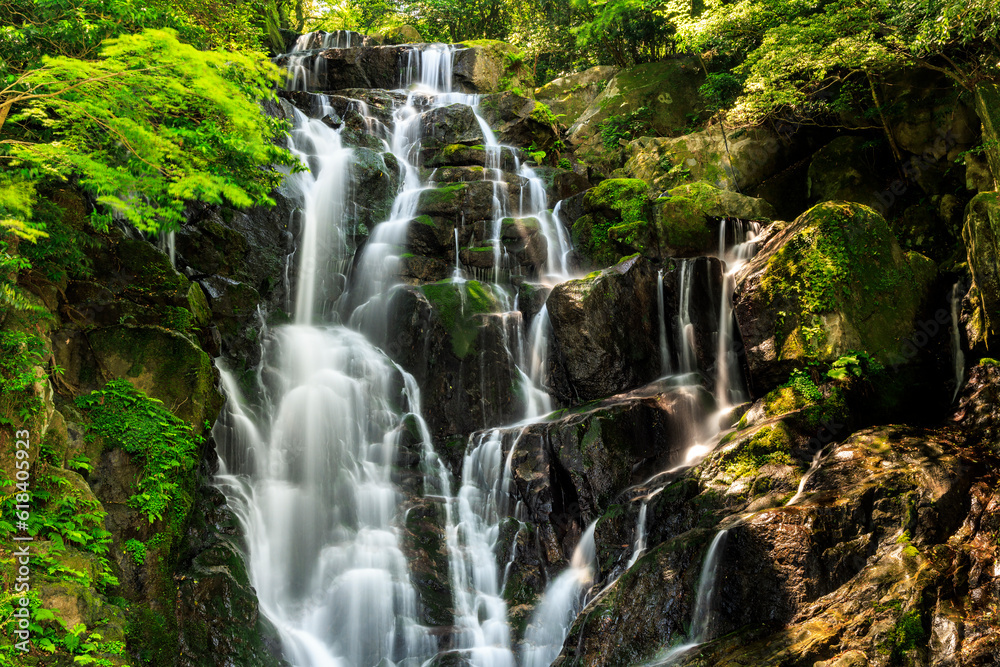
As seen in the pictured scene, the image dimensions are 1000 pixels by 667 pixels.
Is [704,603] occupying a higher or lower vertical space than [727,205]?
lower

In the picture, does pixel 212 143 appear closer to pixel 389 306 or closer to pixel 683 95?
pixel 389 306

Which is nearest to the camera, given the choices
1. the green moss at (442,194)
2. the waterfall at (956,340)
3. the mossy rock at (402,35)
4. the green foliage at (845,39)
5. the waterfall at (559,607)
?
the waterfall at (559,607)

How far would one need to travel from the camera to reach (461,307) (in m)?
12.9

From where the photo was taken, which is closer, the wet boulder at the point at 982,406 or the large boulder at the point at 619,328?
the wet boulder at the point at 982,406

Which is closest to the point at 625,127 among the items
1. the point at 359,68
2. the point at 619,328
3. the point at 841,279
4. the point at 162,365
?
the point at 359,68

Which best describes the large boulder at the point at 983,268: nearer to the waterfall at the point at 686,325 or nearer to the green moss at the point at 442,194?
the waterfall at the point at 686,325

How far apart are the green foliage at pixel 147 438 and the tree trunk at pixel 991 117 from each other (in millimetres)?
12763

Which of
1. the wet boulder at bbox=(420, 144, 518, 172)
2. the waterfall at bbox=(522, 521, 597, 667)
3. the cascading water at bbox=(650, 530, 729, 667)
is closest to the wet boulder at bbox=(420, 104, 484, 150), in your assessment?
the wet boulder at bbox=(420, 144, 518, 172)

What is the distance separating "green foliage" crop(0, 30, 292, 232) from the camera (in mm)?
5859

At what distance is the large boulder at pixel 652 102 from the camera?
19.9 m

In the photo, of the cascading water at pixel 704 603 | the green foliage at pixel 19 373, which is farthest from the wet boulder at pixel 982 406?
the green foliage at pixel 19 373

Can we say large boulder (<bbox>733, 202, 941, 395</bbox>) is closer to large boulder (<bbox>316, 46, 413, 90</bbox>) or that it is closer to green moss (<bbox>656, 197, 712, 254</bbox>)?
green moss (<bbox>656, 197, 712, 254</bbox>)

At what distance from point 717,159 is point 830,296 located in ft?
26.7

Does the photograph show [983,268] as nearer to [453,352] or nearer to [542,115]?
[453,352]
